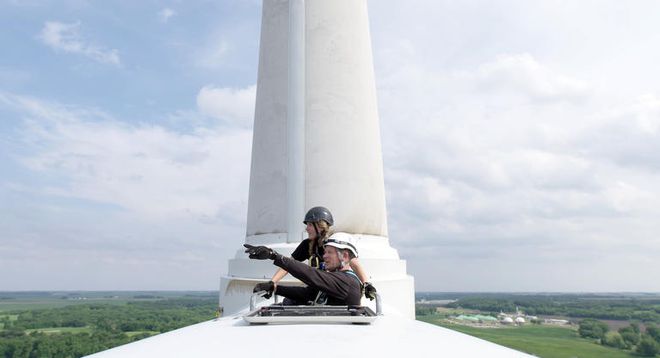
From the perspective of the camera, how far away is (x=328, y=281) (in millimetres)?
5504

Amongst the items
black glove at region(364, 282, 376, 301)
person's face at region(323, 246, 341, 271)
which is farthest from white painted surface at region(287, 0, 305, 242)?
black glove at region(364, 282, 376, 301)

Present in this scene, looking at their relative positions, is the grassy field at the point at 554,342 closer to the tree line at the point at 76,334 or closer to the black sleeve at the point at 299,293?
the tree line at the point at 76,334

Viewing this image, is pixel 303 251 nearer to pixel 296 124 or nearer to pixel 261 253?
pixel 261 253

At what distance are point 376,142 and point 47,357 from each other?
6750cm

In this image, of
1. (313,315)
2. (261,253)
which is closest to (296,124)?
(261,253)

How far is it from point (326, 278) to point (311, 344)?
1901 mm

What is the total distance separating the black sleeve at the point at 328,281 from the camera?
527cm

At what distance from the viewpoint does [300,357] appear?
3154 mm

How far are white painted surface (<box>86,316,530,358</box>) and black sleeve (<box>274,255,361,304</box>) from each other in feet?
2.53

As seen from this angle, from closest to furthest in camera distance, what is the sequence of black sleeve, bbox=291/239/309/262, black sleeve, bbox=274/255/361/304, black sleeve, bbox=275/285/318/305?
black sleeve, bbox=274/255/361/304 → black sleeve, bbox=275/285/318/305 → black sleeve, bbox=291/239/309/262

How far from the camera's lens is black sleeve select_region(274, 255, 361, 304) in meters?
5.27

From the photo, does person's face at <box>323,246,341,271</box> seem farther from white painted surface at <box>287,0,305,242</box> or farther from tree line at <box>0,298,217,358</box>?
tree line at <box>0,298,217,358</box>

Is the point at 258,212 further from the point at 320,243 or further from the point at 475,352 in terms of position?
the point at 475,352

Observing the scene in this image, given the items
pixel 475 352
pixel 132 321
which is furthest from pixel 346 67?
pixel 132 321
